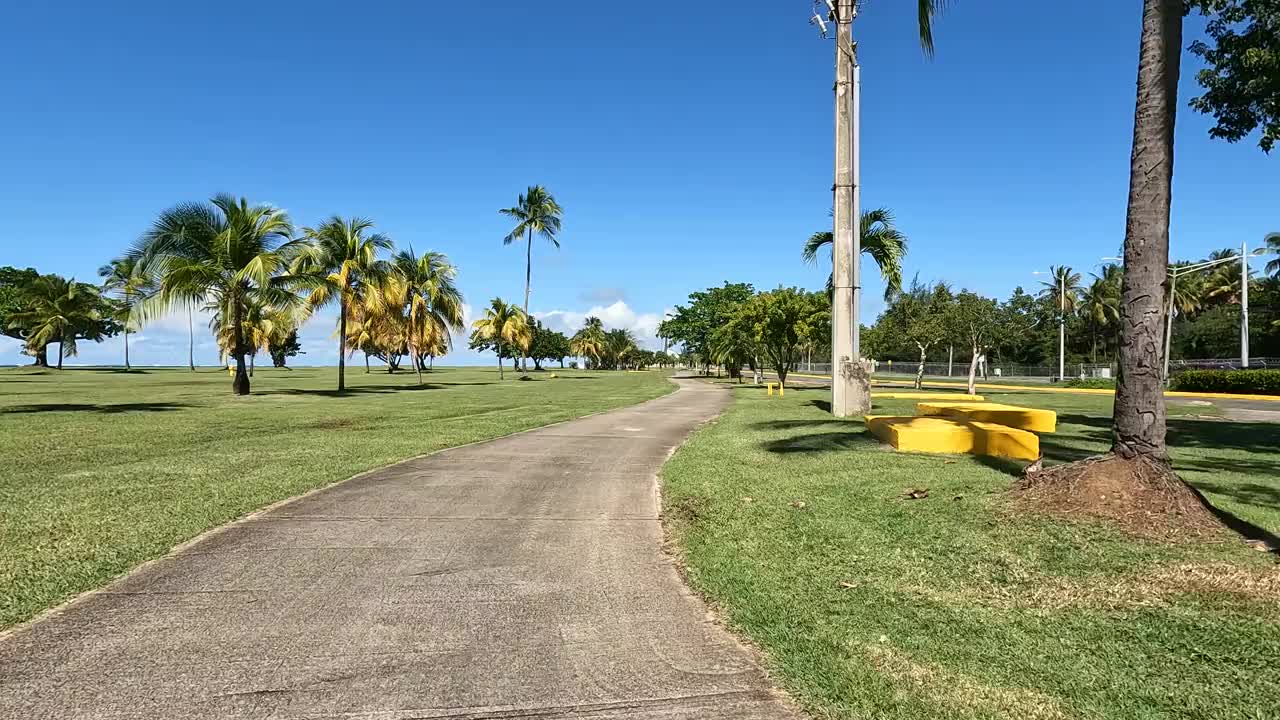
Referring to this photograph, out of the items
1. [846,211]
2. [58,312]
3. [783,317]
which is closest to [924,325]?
[783,317]

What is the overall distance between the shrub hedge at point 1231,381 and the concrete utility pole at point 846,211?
2563cm

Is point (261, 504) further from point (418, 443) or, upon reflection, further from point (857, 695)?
point (857, 695)

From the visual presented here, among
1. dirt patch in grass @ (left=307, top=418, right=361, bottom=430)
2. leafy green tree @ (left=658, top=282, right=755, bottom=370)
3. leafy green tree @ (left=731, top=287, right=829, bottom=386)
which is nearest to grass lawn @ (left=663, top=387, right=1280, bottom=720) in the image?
dirt patch in grass @ (left=307, top=418, right=361, bottom=430)

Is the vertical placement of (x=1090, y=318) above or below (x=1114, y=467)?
above

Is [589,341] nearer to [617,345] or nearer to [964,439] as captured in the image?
[617,345]

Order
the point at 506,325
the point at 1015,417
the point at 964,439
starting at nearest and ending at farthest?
the point at 964,439
the point at 1015,417
the point at 506,325

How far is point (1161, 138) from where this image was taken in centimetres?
604

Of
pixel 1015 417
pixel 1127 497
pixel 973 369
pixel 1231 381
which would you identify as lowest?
pixel 1127 497

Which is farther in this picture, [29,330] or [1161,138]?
[29,330]

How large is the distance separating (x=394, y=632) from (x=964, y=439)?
865cm

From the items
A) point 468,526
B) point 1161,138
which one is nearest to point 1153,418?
point 1161,138

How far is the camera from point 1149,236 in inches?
235

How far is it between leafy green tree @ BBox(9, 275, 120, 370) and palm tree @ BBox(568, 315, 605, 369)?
86.3 metres

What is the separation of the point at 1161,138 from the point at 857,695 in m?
5.90
